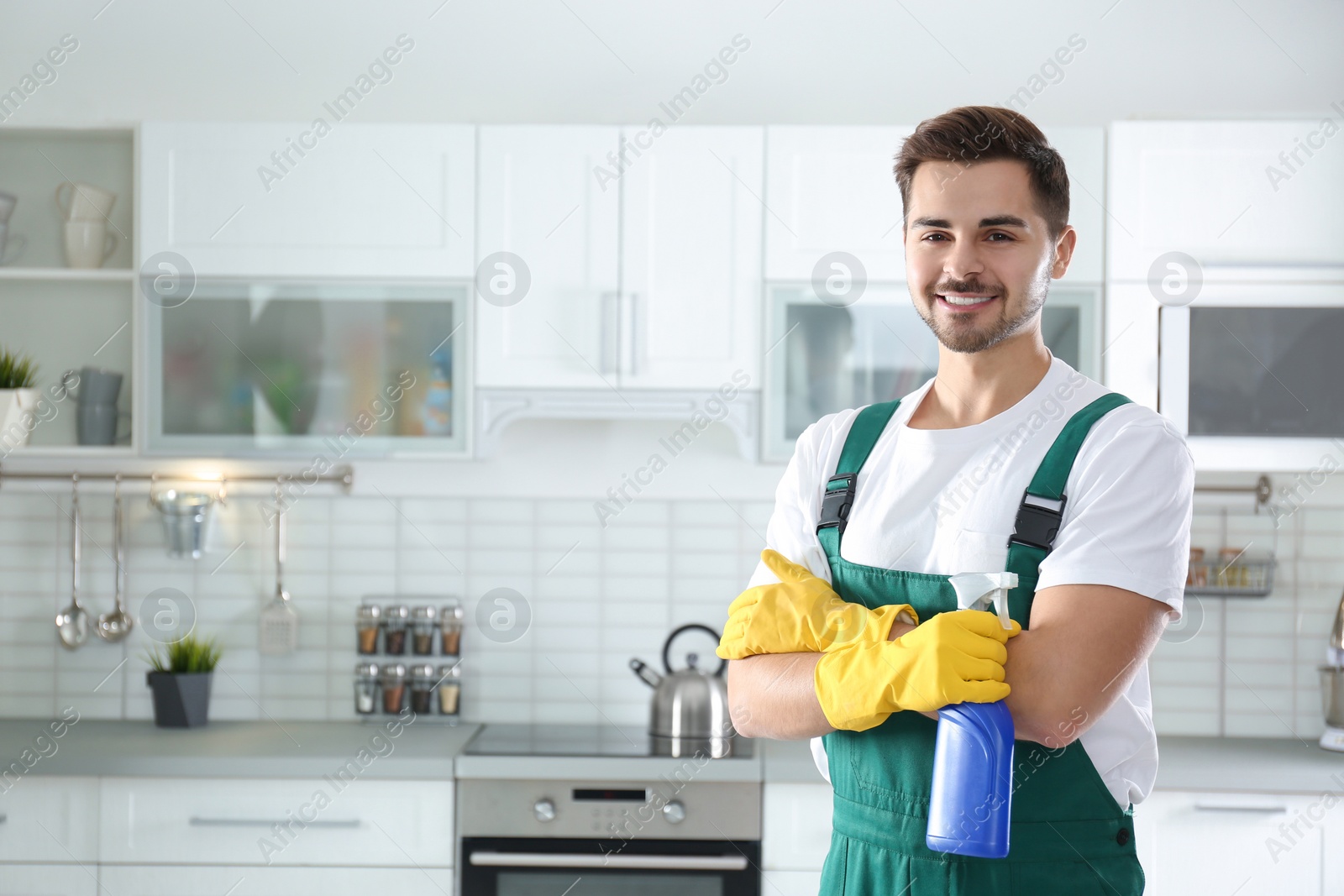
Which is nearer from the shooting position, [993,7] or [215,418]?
[215,418]

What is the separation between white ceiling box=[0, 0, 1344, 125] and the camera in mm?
2779

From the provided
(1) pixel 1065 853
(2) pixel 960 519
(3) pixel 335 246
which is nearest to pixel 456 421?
(3) pixel 335 246

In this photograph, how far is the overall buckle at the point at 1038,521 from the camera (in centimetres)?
112

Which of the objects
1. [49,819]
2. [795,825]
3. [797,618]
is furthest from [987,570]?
[49,819]

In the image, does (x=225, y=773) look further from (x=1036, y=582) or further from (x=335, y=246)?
(x=1036, y=582)

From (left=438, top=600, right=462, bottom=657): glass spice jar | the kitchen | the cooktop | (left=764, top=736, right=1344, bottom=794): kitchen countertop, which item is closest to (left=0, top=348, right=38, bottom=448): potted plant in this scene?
the kitchen

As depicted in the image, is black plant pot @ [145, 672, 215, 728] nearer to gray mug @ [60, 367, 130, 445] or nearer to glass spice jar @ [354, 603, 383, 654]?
glass spice jar @ [354, 603, 383, 654]

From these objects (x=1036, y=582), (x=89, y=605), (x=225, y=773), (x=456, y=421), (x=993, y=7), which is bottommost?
(x=225, y=773)

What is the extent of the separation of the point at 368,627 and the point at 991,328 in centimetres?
195

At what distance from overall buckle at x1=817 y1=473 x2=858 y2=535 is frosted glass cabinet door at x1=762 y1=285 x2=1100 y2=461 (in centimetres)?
111

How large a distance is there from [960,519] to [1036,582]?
102 mm

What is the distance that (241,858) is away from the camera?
2.29m

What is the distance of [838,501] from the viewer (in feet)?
4.35

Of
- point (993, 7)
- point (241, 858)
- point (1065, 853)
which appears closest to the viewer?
point (1065, 853)
